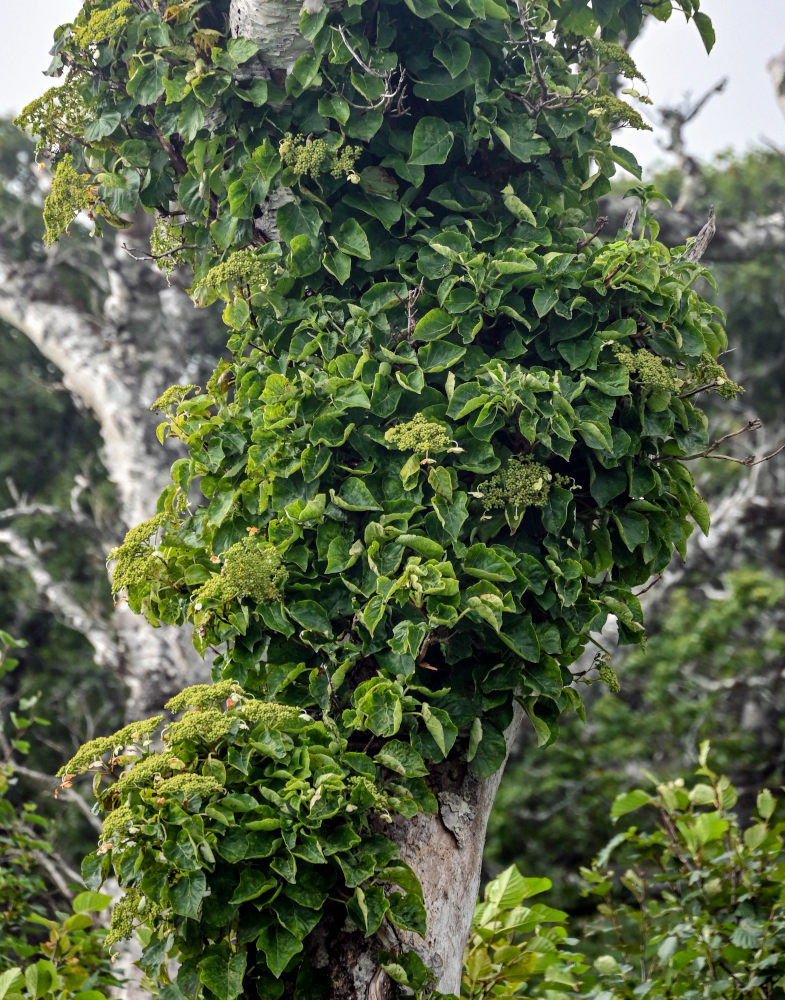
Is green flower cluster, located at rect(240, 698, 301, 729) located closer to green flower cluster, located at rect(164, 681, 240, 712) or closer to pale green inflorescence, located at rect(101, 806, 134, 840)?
green flower cluster, located at rect(164, 681, 240, 712)

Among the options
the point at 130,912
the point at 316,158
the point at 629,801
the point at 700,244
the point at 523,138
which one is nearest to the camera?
→ the point at 130,912

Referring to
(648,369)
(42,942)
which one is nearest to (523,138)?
(648,369)

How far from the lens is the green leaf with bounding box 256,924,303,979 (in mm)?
2043

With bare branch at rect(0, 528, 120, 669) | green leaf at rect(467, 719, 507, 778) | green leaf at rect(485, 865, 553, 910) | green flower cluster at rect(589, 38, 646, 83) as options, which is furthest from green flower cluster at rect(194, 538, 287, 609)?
bare branch at rect(0, 528, 120, 669)

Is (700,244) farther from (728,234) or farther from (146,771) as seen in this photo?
(728,234)

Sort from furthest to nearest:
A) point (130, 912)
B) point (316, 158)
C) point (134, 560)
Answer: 1. point (316, 158)
2. point (134, 560)
3. point (130, 912)

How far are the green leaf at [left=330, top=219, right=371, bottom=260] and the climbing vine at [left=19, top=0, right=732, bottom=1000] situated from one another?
1 cm

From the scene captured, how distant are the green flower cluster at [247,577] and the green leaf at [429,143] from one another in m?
1.16

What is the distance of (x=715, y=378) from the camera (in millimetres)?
2607

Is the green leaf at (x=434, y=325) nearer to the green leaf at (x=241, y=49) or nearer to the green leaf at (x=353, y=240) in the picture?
the green leaf at (x=353, y=240)

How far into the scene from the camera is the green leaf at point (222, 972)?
204 centimetres

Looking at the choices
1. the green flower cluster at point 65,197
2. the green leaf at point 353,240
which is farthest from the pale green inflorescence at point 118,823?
the green flower cluster at point 65,197

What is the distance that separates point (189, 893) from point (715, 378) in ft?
5.87

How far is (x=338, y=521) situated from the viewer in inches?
99.1
